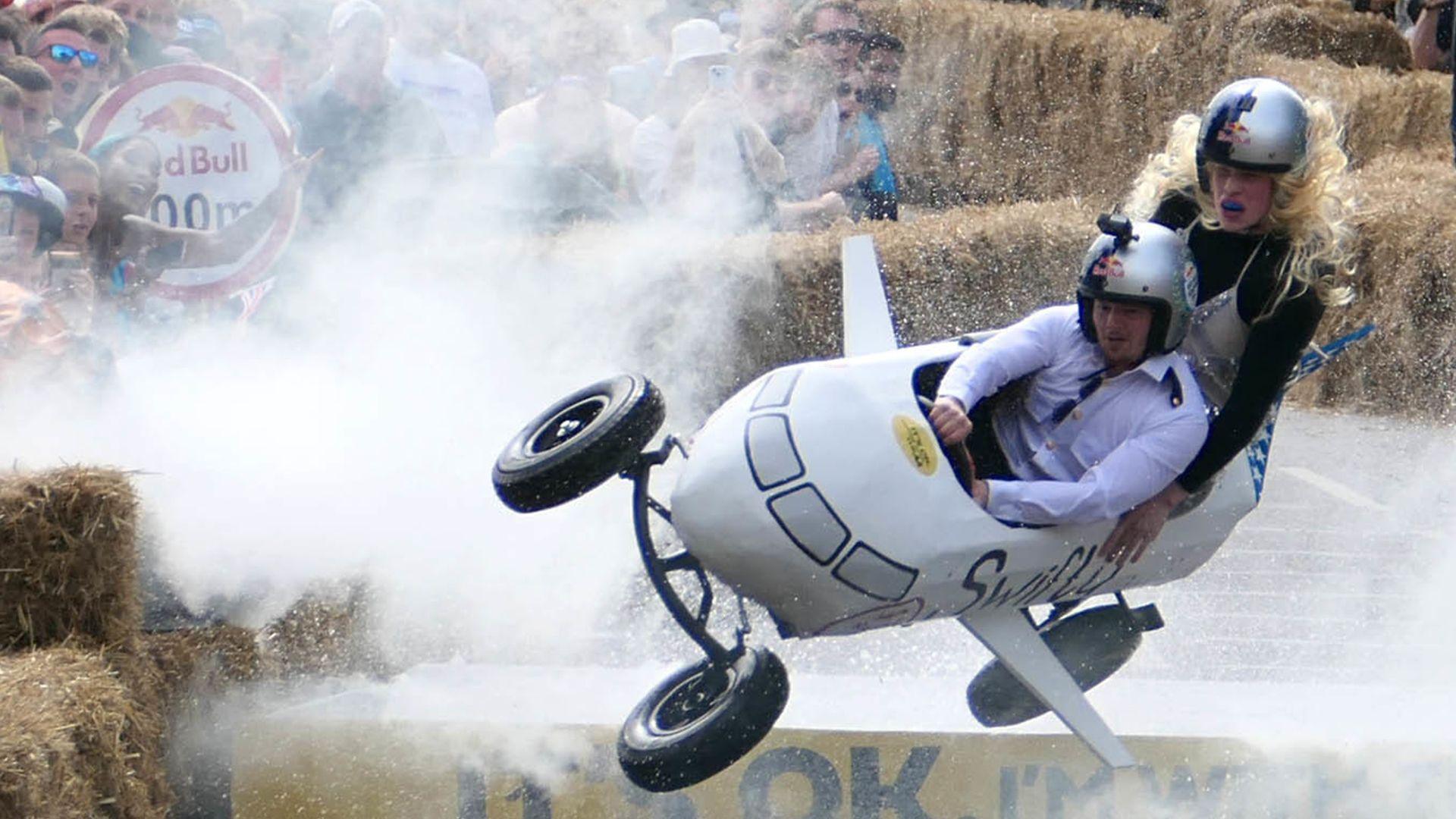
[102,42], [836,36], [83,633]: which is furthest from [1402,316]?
[83,633]

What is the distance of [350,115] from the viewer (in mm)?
9102

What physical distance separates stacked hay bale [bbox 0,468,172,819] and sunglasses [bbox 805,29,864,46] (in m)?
6.09

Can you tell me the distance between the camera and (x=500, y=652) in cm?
789

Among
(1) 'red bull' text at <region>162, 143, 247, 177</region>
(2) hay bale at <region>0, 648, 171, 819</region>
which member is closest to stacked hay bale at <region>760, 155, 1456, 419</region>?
(1) 'red bull' text at <region>162, 143, 247, 177</region>

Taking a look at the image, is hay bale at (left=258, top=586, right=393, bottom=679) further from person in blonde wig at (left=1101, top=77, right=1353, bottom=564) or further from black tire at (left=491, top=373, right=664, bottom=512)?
person in blonde wig at (left=1101, top=77, right=1353, bottom=564)

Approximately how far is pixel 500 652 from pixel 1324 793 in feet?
10.6

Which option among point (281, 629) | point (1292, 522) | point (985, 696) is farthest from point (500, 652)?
point (1292, 522)

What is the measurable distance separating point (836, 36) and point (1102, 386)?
5.61 metres

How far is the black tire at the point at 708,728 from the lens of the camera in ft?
17.7

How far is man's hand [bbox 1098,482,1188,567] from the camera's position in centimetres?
579

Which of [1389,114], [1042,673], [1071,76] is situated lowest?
[1071,76]

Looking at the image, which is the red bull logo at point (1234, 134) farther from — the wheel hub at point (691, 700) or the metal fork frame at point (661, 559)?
the wheel hub at point (691, 700)

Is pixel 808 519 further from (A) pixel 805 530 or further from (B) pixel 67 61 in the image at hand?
(B) pixel 67 61

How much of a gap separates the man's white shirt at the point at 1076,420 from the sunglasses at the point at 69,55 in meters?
4.21
